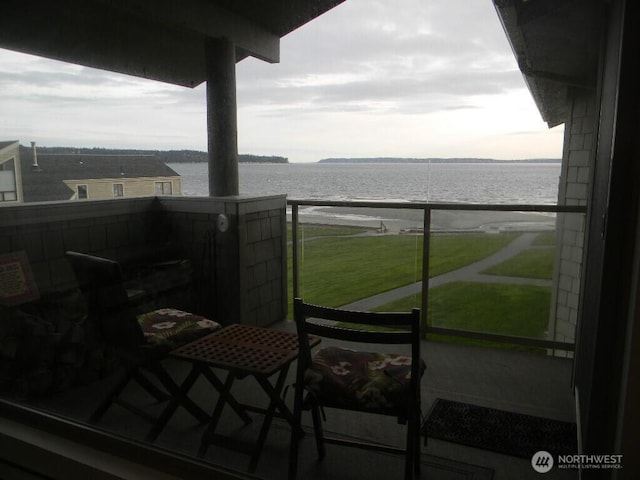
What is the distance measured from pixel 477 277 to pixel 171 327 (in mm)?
1569

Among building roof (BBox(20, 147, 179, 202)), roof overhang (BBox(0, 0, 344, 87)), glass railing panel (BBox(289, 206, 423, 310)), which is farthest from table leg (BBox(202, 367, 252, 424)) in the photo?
roof overhang (BBox(0, 0, 344, 87))

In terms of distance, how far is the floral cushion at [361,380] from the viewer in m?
1.70

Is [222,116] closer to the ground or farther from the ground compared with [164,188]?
farther from the ground

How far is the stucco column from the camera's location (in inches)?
129

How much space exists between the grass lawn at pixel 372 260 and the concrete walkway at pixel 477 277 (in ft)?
0.09

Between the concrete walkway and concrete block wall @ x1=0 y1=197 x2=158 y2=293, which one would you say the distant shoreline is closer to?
the concrete walkway

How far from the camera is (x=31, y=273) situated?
2539mm

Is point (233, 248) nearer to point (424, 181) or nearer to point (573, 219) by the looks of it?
point (424, 181)

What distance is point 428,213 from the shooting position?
2418 millimetres

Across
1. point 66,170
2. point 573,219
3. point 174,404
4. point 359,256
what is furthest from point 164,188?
point 573,219

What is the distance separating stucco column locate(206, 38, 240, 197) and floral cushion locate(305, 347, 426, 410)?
6.32 feet

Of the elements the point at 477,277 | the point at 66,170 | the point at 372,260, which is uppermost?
the point at 66,170

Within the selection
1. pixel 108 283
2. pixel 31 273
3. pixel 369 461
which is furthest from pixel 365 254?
pixel 31 273

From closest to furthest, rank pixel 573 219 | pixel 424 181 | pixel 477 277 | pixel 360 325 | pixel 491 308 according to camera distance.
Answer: pixel 360 325, pixel 424 181, pixel 477 277, pixel 491 308, pixel 573 219
